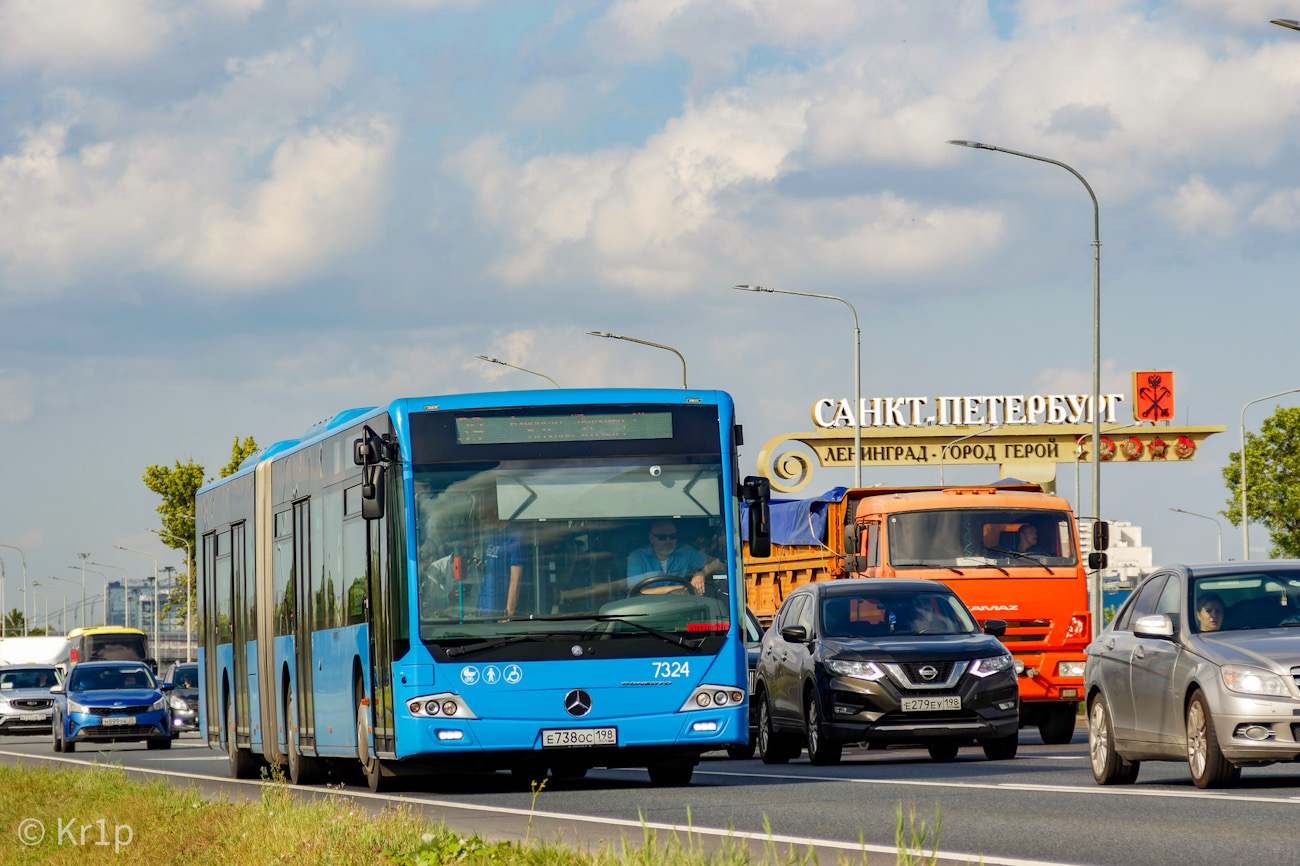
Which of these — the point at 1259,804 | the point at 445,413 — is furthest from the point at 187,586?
the point at 1259,804

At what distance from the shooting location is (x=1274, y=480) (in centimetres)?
6575

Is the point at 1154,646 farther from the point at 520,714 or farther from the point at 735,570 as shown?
the point at 520,714

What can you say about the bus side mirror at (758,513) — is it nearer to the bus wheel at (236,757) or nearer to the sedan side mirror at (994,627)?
the sedan side mirror at (994,627)

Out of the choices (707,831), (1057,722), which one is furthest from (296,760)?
(707,831)

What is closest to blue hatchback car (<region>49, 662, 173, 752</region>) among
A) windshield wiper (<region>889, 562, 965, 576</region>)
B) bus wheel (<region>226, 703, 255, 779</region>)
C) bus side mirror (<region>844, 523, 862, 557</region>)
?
bus wheel (<region>226, 703, 255, 779</region>)

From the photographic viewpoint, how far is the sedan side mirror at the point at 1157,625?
1437 cm

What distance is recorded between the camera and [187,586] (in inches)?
3223

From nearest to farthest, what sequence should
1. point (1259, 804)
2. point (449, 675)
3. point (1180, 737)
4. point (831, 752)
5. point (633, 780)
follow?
1. point (1259, 804)
2. point (1180, 737)
3. point (449, 675)
4. point (633, 780)
5. point (831, 752)

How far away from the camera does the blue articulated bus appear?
16.4 metres

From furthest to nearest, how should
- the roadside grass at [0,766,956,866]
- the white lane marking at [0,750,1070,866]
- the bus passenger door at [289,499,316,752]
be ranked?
the bus passenger door at [289,499,316,752] < the white lane marking at [0,750,1070,866] < the roadside grass at [0,766,956,866]

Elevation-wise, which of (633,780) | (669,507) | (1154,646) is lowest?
(633,780)

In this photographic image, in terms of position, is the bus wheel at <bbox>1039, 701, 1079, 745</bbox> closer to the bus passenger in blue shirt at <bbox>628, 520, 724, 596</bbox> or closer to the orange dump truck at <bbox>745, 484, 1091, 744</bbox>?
the orange dump truck at <bbox>745, 484, 1091, 744</bbox>

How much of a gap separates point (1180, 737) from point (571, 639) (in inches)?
179

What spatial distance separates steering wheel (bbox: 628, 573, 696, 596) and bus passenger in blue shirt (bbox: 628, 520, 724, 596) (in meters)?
0.02
